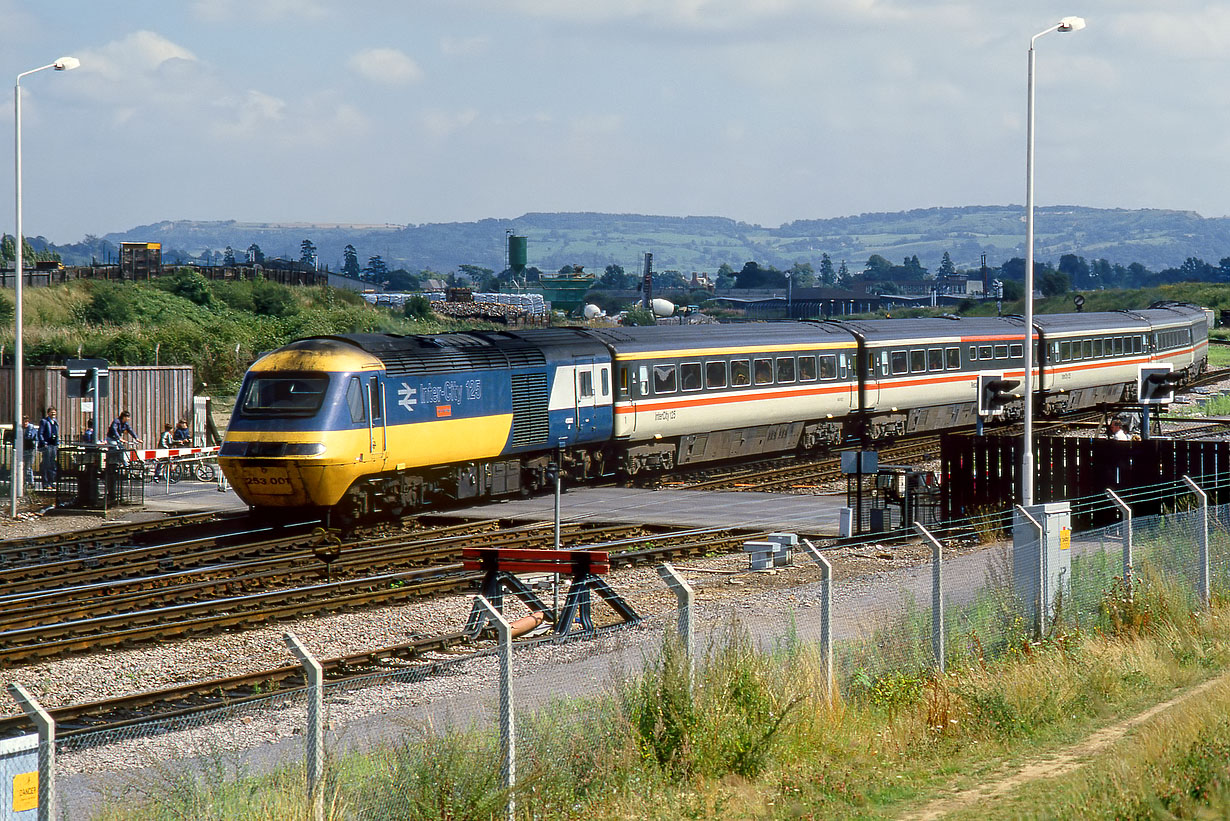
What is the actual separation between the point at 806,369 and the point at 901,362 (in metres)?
4.43

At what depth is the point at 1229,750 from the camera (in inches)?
365

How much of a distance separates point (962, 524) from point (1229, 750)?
13.7 meters

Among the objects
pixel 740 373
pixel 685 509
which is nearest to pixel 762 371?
pixel 740 373

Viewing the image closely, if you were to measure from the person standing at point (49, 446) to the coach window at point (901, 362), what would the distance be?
21180 millimetres

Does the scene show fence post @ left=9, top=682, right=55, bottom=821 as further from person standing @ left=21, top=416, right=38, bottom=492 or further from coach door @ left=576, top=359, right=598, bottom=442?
person standing @ left=21, top=416, right=38, bottom=492

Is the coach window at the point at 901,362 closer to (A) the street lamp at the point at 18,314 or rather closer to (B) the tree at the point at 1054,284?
(A) the street lamp at the point at 18,314

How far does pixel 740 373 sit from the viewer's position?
3431 cm

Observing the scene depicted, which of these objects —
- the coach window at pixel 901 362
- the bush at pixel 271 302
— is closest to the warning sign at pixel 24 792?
the coach window at pixel 901 362

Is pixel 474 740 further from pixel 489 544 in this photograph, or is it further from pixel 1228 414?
pixel 1228 414

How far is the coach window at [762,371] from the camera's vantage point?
1369 inches

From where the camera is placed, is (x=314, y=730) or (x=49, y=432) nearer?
(x=314, y=730)

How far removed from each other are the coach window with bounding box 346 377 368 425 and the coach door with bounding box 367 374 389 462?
18 centimetres

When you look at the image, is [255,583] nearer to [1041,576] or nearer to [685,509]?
[685,509]

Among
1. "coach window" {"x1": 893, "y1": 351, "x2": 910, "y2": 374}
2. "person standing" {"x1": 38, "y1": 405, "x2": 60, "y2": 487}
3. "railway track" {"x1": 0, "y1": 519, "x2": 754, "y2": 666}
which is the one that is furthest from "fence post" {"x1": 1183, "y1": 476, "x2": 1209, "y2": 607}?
"coach window" {"x1": 893, "y1": 351, "x2": 910, "y2": 374}
